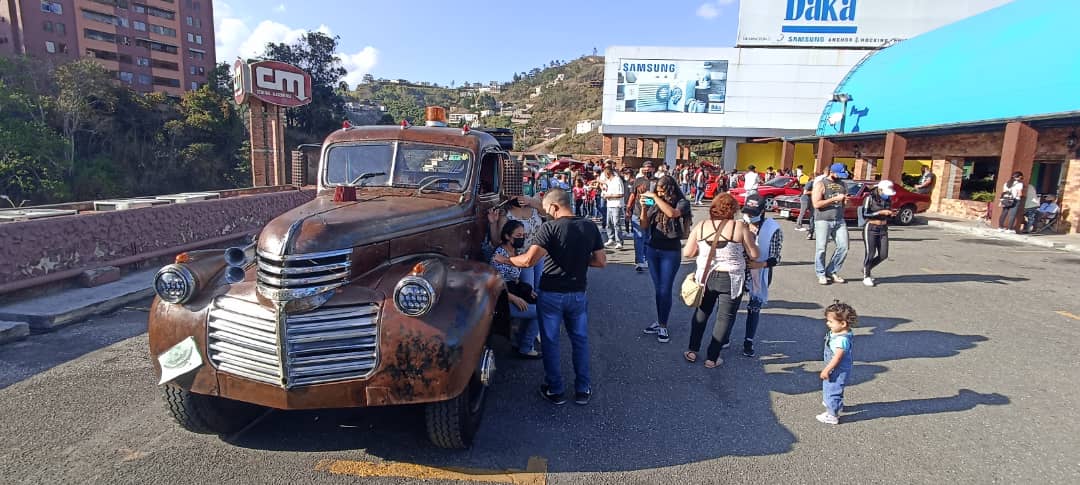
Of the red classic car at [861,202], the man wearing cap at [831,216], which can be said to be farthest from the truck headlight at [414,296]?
the red classic car at [861,202]

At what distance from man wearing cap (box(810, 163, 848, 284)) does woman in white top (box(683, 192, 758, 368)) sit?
4131mm

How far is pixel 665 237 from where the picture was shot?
5.67m

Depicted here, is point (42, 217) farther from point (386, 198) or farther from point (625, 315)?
point (625, 315)

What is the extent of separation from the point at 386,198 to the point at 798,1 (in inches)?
1524

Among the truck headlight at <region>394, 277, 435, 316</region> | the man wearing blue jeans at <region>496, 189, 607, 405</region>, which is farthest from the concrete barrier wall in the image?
the man wearing blue jeans at <region>496, 189, 607, 405</region>

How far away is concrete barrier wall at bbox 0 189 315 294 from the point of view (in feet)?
20.8

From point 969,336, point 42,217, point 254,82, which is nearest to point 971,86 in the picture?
point 969,336

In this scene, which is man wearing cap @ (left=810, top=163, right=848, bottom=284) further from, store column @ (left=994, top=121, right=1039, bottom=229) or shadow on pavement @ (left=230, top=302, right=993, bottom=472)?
store column @ (left=994, top=121, right=1039, bottom=229)

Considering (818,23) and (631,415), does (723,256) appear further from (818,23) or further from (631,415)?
(818,23)

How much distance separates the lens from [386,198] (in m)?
→ 4.50

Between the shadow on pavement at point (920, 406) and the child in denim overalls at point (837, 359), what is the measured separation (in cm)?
18

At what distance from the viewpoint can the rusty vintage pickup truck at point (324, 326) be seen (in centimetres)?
313

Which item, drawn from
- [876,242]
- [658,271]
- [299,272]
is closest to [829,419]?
[658,271]

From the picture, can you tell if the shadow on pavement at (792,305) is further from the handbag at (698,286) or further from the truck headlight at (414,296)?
the truck headlight at (414,296)
